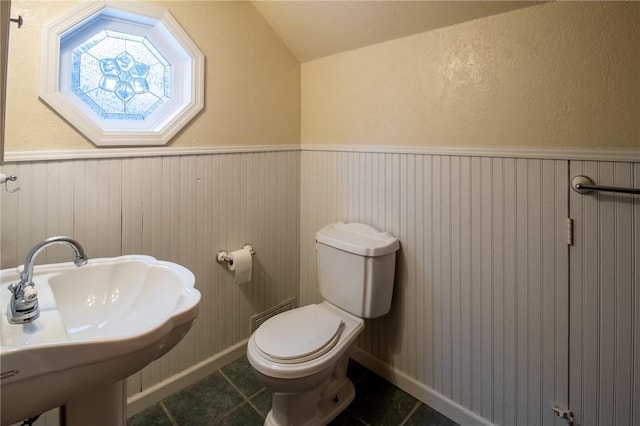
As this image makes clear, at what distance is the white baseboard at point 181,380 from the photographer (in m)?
1.56

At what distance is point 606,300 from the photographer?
1.16 m

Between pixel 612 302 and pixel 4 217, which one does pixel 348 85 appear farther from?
pixel 4 217

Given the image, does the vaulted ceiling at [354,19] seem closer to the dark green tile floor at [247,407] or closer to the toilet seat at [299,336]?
the toilet seat at [299,336]

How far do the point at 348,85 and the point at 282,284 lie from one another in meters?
1.30

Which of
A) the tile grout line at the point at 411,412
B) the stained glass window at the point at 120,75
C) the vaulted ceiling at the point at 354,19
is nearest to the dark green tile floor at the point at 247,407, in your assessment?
the tile grout line at the point at 411,412

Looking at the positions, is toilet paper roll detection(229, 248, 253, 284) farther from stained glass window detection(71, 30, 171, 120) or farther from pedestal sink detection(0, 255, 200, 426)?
stained glass window detection(71, 30, 171, 120)

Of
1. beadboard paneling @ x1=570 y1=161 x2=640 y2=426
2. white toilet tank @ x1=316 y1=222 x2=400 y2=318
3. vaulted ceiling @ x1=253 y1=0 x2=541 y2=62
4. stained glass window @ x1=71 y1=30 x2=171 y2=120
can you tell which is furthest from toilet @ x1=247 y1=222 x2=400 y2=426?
stained glass window @ x1=71 y1=30 x2=171 y2=120

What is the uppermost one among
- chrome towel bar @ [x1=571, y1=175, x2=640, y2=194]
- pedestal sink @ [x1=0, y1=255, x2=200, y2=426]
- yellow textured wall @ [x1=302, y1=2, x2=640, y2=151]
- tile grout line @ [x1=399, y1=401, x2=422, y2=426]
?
yellow textured wall @ [x1=302, y1=2, x2=640, y2=151]

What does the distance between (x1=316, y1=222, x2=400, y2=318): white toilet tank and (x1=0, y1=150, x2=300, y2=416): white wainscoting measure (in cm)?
45

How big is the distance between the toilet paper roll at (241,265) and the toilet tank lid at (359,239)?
0.41m

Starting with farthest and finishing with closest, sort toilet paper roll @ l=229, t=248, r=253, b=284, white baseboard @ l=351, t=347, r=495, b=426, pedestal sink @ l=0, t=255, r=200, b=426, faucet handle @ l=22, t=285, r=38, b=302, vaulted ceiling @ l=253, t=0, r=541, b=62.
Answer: toilet paper roll @ l=229, t=248, r=253, b=284
white baseboard @ l=351, t=347, r=495, b=426
vaulted ceiling @ l=253, t=0, r=541, b=62
faucet handle @ l=22, t=285, r=38, b=302
pedestal sink @ l=0, t=255, r=200, b=426

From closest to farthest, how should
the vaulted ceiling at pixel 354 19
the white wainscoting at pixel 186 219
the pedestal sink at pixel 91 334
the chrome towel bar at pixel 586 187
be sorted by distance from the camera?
the pedestal sink at pixel 91 334 < the chrome towel bar at pixel 586 187 < the white wainscoting at pixel 186 219 < the vaulted ceiling at pixel 354 19

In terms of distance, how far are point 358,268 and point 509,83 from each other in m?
1.02

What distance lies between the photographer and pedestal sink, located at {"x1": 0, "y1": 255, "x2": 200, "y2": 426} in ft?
2.24
